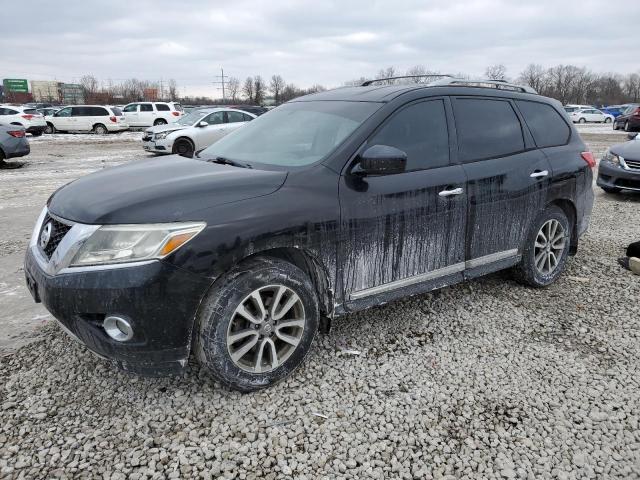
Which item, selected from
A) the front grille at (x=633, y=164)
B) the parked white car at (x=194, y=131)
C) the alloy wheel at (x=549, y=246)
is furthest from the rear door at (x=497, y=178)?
the parked white car at (x=194, y=131)

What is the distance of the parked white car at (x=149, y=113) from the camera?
91.9 ft

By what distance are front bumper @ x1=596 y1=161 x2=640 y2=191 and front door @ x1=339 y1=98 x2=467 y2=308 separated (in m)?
6.63

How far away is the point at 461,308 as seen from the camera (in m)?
3.96

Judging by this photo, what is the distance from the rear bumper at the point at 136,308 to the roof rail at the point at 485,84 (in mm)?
2455

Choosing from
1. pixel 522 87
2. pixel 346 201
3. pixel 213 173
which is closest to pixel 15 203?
pixel 213 173

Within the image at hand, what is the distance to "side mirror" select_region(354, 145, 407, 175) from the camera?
2.90 m

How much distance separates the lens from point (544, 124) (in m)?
4.33

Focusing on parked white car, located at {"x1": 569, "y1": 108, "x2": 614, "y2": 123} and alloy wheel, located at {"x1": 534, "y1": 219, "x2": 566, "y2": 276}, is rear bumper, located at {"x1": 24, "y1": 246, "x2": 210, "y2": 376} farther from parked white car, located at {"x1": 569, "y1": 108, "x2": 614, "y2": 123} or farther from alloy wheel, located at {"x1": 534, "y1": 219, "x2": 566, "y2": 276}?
parked white car, located at {"x1": 569, "y1": 108, "x2": 614, "y2": 123}

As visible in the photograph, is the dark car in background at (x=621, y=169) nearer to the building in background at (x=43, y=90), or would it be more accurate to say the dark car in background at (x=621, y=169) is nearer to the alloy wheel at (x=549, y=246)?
the alloy wheel at (x=549, y=246)

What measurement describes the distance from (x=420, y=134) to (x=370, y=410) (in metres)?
1.90

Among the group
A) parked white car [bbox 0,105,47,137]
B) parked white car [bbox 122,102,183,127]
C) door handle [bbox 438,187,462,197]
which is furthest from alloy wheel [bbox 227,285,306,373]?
parked white car [bbox 122,102,183,127]

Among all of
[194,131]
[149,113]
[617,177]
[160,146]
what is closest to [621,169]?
[617,177]

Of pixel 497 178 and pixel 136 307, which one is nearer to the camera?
pixel 136 307

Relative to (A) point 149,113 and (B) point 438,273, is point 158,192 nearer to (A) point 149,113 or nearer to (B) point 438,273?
(B) point 438,273
